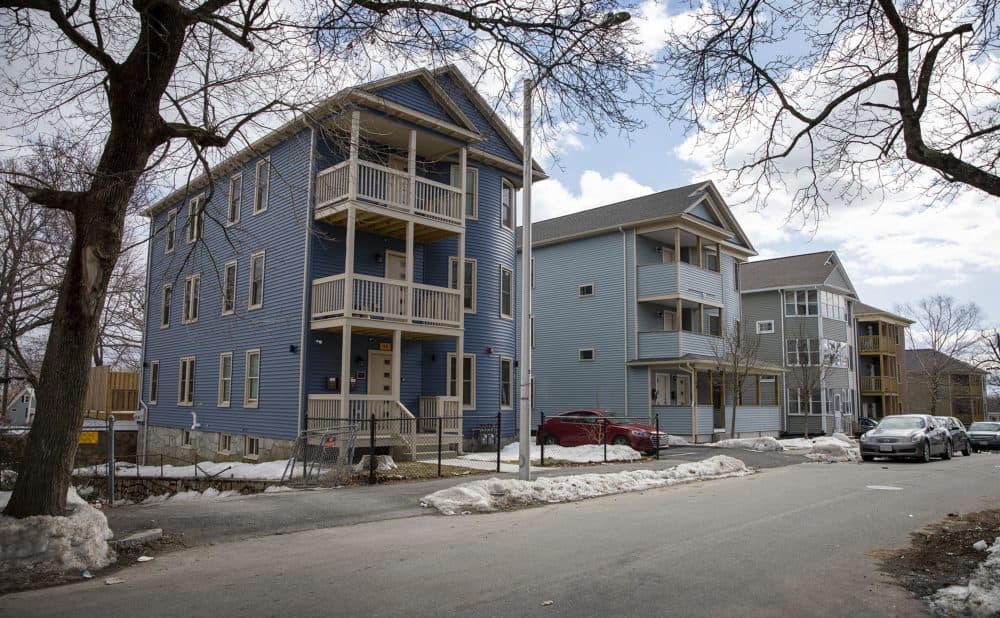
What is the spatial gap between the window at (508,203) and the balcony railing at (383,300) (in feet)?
19.1

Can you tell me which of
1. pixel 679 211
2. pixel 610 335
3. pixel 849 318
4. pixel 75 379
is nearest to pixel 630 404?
pixel 610 335

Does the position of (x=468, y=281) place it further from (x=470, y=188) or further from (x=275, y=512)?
(x=275, y=512)

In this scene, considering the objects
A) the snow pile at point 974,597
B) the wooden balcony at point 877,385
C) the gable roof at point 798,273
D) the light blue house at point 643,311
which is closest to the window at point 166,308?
the light blue house at point 643,311

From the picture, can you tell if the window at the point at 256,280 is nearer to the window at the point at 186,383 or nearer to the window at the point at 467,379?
the window at the point at 186,383

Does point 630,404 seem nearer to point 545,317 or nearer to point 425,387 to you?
point 545,317

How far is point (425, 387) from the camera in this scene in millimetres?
23016

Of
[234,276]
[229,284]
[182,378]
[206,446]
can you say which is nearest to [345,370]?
[234,276]

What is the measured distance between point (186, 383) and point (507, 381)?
11.8m

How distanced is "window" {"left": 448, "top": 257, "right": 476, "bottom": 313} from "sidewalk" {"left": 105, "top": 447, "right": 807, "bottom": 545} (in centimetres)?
981

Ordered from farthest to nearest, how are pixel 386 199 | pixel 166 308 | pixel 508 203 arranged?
pixel 166 308 < pixel 508 203 < pixel 386 199

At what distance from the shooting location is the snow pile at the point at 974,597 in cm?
592

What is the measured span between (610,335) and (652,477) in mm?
17356

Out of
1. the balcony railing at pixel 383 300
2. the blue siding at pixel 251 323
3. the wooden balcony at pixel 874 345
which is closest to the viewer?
the balcony railing at pixel 383 300

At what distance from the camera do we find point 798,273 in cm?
4519
